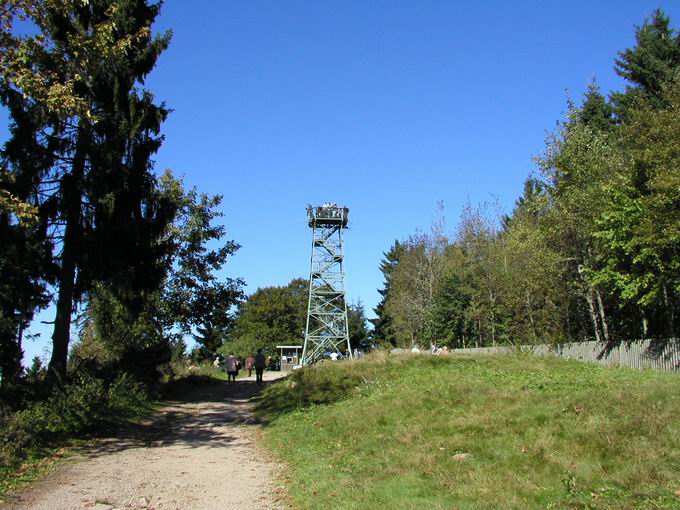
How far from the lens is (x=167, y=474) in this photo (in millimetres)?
9672

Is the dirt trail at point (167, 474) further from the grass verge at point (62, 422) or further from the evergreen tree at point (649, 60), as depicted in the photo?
the evergreen tree at point (649, 60)

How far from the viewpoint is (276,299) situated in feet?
306

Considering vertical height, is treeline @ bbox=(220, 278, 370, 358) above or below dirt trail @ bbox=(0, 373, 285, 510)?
above

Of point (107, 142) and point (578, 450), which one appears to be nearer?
point (578, 450)

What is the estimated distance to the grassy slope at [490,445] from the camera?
6262 mm

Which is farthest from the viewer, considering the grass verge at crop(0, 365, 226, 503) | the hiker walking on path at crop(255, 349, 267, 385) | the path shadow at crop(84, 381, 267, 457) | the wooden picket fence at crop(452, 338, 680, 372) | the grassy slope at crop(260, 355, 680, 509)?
the hiker walking on path at crop(255, 349, 267, 385)

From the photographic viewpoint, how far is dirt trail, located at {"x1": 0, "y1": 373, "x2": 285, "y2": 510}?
312 inches

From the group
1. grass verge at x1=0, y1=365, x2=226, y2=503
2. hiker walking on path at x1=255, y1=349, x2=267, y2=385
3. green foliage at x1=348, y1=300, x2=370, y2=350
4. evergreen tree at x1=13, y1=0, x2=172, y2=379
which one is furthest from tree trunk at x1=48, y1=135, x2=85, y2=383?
green foliage at x1=348, y1=300, x2=370, y2=350

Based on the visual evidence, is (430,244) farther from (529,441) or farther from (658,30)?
(529,441)

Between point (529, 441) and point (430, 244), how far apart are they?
51485mm

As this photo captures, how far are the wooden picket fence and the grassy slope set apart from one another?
10641mm

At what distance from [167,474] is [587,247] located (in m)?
29.1

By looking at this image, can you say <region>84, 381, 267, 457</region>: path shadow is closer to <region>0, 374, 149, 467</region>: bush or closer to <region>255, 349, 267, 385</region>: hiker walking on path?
<region>0, 374, 149, 467</region>: bush

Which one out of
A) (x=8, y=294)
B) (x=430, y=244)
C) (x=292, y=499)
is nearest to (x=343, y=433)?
(x=292, y=499)
